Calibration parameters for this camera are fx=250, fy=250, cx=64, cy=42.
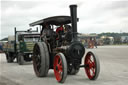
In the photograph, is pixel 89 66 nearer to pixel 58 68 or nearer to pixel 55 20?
pixel 58 68

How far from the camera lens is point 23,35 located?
52.2ft

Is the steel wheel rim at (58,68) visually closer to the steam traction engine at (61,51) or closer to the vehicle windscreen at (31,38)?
the steam traction engine at (61,51)

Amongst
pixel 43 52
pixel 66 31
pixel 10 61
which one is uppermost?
pixel 66 31

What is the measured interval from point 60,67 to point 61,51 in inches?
34.7

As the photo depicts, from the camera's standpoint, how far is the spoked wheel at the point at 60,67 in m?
7.40

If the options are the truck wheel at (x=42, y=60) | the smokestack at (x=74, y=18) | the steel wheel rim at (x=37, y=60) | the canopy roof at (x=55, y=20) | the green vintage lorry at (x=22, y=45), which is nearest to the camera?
the smokestack at (x=74, y=18)

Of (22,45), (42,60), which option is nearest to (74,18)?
(42,60)

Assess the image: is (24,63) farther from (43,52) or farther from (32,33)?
(43,52)

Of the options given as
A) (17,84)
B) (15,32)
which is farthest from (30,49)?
(17,84)

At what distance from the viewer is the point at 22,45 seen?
15.3 meters

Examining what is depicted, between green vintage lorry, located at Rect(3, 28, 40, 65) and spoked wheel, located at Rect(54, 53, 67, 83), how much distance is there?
23.6ft

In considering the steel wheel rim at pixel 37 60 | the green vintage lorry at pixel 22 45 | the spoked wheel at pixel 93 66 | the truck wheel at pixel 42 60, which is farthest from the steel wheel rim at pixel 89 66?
the green vintage lorry at pixel 22 45

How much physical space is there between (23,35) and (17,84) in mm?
8367

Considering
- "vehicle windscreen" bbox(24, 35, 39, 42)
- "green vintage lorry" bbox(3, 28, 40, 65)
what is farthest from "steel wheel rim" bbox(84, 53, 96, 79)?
"vehicle windscreen" bbox(24, 35, 39, 42)
